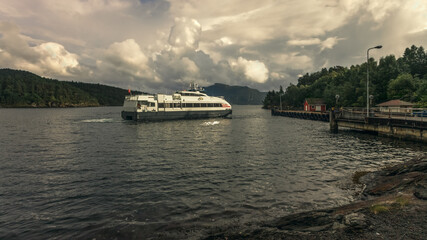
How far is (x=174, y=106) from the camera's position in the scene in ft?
194

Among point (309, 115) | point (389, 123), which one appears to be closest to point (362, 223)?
point (389, 123)

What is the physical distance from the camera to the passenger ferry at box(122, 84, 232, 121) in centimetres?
5394

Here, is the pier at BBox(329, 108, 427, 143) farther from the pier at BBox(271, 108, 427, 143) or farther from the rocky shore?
the rocky shore

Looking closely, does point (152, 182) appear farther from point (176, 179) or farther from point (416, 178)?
point (416, 178)

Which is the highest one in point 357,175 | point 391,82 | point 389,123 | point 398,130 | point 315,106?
point 391,82

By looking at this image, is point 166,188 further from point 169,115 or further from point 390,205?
point 169,115

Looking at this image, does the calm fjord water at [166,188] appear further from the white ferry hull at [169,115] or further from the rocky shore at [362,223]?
the white ferry hull at [169,115]

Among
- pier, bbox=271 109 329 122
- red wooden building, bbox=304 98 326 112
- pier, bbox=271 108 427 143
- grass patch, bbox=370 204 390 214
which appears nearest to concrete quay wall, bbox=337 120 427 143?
pier, bbox=271 108 427 143

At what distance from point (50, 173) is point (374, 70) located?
3154 inches

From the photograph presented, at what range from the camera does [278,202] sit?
988 cm

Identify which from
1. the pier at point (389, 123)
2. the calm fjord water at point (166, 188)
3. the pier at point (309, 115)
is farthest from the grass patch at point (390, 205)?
the pier at point (309, 115)

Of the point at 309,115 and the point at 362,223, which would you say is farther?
the point at 309,115

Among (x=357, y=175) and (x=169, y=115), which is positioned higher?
(x=169, y=115)

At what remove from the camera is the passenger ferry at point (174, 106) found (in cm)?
5394
